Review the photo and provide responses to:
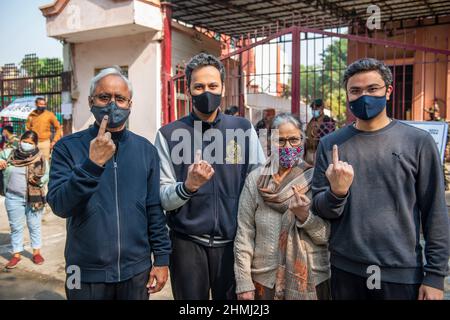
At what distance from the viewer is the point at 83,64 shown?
28.9 feet

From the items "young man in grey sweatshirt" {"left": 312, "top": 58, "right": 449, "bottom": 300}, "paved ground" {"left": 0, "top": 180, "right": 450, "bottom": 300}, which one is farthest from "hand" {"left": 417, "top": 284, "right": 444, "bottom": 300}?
"paved ground" {"left": 0, "top": 180, "right": 450, "bottom": 300}

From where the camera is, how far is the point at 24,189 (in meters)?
4.67

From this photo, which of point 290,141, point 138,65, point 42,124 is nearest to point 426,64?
point 138,65

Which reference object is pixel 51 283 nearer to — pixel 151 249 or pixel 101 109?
pixel 151 249

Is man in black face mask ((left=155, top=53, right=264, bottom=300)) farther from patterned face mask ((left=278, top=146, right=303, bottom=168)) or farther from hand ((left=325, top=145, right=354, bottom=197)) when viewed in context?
hand ((left=325, top=145, right=354, bottom=197))

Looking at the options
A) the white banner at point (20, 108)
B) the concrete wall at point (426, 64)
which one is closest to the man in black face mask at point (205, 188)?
the white banner at point (20, 108)

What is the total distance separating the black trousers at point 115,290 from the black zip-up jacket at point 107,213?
0.12 feet

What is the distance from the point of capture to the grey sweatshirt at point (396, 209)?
1.78 metres

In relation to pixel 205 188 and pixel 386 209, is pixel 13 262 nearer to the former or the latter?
pixel 205 188

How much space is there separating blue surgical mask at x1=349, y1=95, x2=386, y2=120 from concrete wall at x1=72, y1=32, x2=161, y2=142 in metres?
6.35
